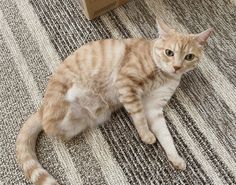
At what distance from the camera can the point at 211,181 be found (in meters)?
1.26

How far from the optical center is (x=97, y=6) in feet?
5.09

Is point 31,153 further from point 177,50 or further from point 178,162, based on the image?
point 177,50

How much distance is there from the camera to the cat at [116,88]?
1.26 metres

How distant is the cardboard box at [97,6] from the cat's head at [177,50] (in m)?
0.37

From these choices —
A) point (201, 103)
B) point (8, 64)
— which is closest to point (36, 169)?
point (8, 64)

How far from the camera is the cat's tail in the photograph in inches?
48.1

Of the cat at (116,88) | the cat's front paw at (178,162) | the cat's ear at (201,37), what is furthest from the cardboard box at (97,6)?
the cat's front paw at (178,162)

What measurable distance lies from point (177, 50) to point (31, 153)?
65 centimetres

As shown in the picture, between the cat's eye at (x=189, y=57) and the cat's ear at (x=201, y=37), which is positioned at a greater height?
the cat's ear at (x=201, y=37)

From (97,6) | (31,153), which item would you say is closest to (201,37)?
(97,6)

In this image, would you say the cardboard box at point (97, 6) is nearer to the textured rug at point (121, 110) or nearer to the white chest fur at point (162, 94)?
the textured rug at point (121, 110)

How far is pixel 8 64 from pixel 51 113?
42 cm

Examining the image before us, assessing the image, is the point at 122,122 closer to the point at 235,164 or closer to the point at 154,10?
the point at 235,164

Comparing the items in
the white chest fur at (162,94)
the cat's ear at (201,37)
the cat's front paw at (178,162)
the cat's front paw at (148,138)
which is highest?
the cat's ear at (201,37)
